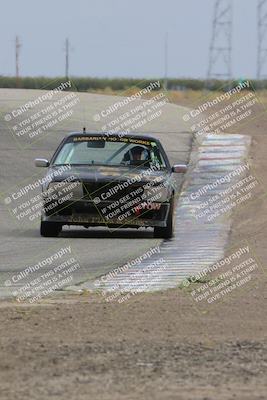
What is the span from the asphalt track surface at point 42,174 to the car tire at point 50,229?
16cm

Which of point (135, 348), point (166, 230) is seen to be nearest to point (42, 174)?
point (166, 230)

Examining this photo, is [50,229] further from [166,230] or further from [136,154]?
[136,154]

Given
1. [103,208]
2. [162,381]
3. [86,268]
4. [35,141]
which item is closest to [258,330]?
[162,381]

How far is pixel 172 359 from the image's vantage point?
773 centimetres

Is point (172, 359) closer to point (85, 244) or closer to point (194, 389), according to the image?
point (194, 389)

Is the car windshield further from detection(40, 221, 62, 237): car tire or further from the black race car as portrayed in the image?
detection(40, 221, 62, 237): car tire

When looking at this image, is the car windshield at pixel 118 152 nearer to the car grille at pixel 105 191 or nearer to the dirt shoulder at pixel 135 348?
the car grille at pixel 105 191

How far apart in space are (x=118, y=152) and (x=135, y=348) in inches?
444

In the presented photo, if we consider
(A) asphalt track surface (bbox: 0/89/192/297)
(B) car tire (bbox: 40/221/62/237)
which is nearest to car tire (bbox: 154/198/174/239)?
(A) asphalt track surface (bbox: 0/89/192/297)

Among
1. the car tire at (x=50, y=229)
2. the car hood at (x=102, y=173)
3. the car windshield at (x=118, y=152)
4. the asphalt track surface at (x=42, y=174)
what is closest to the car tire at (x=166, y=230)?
the asphalt track surface at (x=42, y=174)

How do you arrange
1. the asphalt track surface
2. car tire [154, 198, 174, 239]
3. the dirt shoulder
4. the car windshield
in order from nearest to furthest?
the dirt shoulder < the asphalt track surface < car tire [154, 198, 174, 239] < the car windshield

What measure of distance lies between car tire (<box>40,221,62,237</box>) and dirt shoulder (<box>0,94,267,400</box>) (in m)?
6.61

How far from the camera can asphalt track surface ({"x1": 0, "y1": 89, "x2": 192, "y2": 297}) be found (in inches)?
598

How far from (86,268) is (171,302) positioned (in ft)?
11.6
